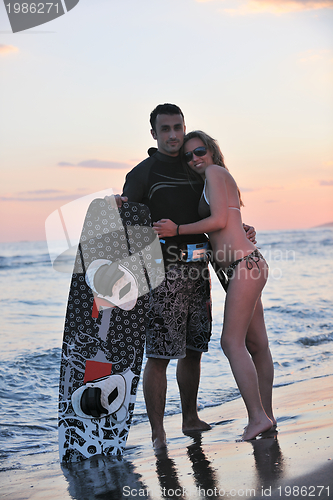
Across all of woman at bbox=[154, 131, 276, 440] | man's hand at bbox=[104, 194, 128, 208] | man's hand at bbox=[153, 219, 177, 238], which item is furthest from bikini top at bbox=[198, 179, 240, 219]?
man's hand at bbox=[104, 194, 128, 208]

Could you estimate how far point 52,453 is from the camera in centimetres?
296

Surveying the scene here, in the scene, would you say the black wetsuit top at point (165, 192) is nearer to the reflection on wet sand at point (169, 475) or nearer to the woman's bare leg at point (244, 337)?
the woman's bare leg at point (244, 337)

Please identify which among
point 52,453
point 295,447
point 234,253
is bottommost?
point 52,453

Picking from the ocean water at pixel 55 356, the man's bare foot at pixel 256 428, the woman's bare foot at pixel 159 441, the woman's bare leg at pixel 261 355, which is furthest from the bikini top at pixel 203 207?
the ocean water at pixel 55 356

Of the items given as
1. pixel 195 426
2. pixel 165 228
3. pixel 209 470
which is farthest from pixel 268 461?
pixel 165 228

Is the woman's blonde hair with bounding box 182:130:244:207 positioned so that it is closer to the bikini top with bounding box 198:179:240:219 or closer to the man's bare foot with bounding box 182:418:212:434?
the bikini top with bounding box 198:179:240:219

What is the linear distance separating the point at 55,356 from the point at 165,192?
3309 mm

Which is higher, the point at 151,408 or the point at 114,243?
the point at 114,243

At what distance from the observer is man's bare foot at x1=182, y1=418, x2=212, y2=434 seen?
121 inches

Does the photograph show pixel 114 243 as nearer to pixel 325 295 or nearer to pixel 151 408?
pixel 151 408

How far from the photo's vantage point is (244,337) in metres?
2.66

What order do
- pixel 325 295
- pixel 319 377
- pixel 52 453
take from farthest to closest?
pixel 325 295 < pixel 319 377 < pixel 52 453

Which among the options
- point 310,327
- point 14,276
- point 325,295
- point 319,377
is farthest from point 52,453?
point 14,276

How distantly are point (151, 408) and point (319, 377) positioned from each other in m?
2.08
